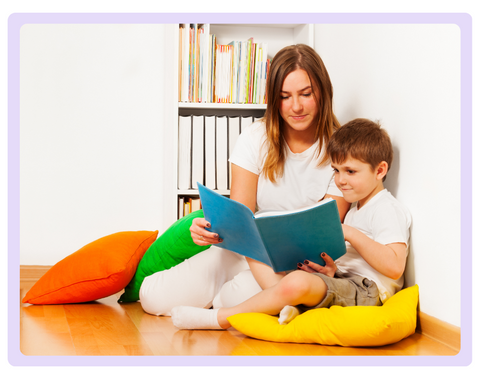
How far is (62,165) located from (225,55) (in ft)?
2.74

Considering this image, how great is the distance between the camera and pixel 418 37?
1148 millimetres

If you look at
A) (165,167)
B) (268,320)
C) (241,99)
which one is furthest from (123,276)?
(241,99)

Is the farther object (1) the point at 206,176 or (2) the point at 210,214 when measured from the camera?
(1) the point at 206,176

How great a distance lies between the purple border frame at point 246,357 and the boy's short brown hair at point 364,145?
25cm

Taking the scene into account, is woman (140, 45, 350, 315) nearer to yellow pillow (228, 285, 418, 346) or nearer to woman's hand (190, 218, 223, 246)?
woman's hand (190, 218, 223, 246)

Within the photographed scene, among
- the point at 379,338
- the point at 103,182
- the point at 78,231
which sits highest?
the point at 103,182

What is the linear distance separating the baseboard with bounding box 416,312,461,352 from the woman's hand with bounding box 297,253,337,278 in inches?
9.4

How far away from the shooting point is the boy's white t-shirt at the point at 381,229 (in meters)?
1.15

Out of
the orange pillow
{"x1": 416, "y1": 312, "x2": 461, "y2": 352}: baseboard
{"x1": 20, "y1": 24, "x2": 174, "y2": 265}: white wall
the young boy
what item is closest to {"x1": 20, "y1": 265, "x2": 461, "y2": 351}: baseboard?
{"x1": 416, "y1": 312, "x2": 461, "y2": 352}: baseboard

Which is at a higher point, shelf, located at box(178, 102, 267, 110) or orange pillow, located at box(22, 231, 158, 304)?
shelf, located at box(178, 102, 267, 110)

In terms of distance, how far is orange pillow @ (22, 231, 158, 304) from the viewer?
4.59 ft

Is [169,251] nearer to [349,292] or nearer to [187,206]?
[187,206]

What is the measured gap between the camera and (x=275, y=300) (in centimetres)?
109

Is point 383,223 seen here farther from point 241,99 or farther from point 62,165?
point 62,165
